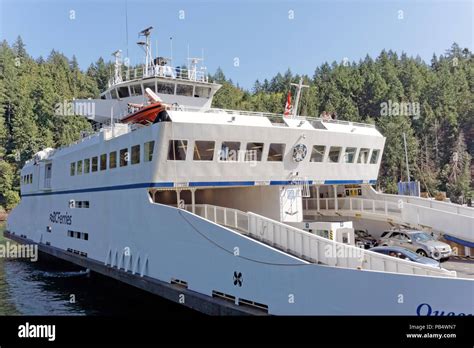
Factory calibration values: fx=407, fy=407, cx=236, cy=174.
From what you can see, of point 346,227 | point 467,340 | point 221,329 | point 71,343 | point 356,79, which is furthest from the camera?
point 356,79

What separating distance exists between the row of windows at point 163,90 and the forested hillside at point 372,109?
153 feet

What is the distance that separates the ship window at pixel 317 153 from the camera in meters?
17.5

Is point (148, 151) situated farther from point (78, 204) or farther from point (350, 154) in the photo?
point (350, 154)

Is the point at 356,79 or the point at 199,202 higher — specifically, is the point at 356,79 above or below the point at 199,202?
above

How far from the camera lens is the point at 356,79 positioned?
88812 millimetres

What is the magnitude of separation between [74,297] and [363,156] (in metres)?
15.3

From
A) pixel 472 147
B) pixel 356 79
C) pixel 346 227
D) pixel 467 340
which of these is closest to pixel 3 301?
pixel 346 227

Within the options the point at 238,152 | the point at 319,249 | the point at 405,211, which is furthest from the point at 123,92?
the point at 319,249

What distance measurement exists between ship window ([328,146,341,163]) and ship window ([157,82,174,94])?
30.0 feet

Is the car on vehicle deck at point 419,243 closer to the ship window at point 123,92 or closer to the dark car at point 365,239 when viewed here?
the dark car at point 365,239

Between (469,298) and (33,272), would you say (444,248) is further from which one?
(33,272)

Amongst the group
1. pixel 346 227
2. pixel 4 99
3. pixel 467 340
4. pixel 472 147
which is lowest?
pixel 467 340

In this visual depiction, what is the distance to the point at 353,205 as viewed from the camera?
67.4 feet

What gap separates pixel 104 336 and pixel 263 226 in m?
6.42
